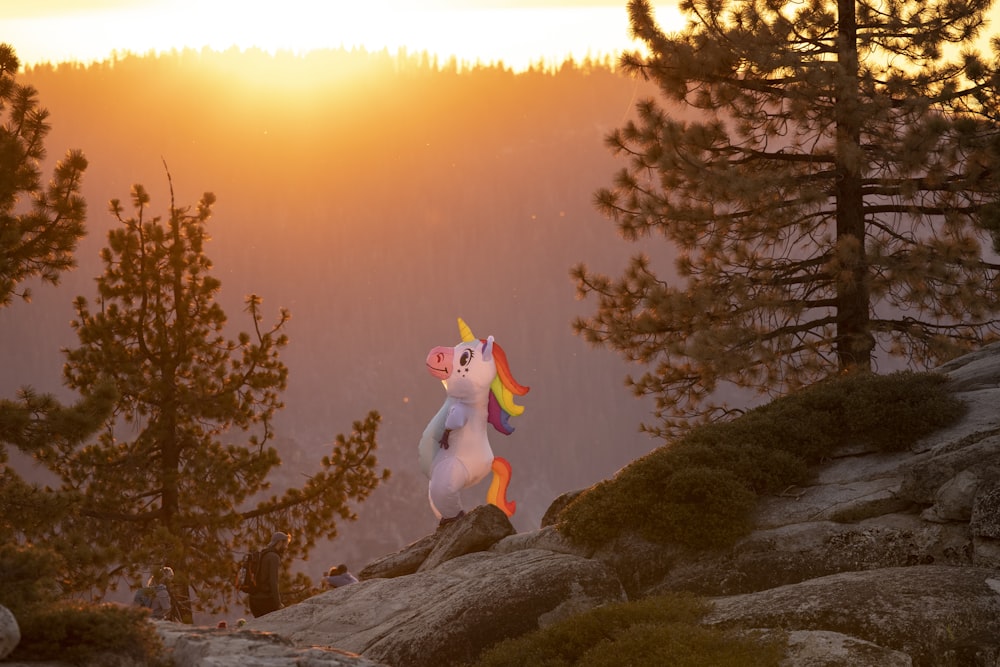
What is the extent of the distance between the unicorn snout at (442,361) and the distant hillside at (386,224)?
4385 inches

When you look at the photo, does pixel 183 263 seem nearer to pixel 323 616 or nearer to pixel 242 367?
pixel 242 367

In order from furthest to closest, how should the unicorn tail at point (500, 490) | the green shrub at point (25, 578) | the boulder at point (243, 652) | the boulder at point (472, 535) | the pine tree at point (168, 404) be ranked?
the pine tree at point (168, 404) → the unicorn tail at point (500, 490) → the boulder at point (472, 535) → the boulder at point (243, 652) → the green shrub at point (25, 578)

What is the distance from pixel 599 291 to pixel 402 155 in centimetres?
15941

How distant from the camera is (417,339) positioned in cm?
15462

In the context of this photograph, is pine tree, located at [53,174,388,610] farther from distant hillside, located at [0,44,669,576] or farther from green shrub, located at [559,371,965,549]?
distant hillside, located at [0,44,669,576]

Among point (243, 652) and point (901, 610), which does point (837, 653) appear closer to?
point (901, 610)

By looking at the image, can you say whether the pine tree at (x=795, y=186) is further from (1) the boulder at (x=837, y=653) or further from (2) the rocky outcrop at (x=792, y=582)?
(1) the boulder at (x=837, y=653)

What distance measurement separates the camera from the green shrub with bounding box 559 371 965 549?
37.7 feet

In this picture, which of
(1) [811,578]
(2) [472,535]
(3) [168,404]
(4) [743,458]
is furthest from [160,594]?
(1) [811,578]

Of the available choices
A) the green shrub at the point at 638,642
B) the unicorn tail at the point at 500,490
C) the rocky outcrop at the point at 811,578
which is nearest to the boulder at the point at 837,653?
the rocky outcrop at the point at 811,578

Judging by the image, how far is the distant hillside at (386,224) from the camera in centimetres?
14362

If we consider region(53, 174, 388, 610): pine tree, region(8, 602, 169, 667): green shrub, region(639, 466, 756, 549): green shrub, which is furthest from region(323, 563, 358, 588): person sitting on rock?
region(8, 602, 169, 667): green shrub

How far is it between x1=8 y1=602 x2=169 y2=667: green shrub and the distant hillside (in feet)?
394

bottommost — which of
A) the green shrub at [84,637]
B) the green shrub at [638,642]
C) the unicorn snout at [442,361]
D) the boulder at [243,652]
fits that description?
the green shrub at [638,642]
